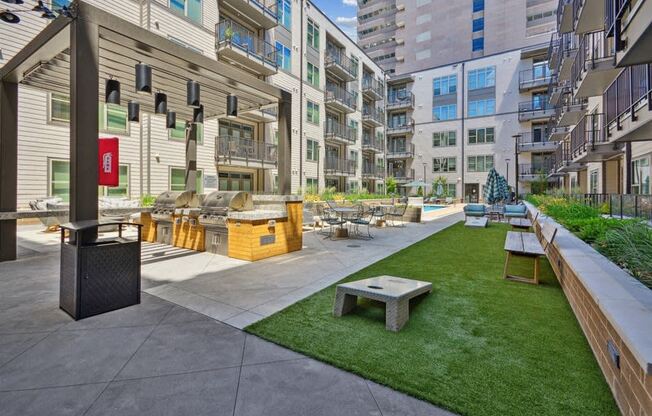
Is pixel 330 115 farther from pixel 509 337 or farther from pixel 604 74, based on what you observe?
pixel 509 337

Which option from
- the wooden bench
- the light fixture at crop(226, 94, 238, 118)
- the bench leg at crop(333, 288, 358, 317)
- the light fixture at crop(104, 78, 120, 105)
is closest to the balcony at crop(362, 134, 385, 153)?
the light fixture at crop(226, 94, 238, 118)

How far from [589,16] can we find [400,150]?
32284 millimetres

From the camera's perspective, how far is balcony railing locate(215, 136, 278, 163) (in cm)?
1845

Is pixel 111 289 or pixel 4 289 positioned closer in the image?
pixel 111 289

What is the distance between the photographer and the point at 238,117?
20312mm

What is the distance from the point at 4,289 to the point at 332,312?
16.0 feet

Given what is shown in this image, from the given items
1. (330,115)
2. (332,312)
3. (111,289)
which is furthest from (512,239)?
(330,115)

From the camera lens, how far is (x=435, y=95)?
144ft

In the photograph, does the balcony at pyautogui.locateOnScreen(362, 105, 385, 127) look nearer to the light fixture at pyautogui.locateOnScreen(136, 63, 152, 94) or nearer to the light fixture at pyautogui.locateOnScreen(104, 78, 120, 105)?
the light fixture at pyautogui.locateOnScreen(104, 78, 120, 105)

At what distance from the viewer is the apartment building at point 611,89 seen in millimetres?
5975

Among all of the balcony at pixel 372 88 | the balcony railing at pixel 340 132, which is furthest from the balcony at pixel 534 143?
the balcony railing at pixel 340 132

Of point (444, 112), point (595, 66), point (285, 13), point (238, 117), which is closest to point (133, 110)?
point (238, 117)

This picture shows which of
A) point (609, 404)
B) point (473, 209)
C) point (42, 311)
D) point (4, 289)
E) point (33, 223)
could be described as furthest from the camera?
point (473, 209)

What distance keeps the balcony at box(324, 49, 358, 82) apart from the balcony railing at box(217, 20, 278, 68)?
309 inches
